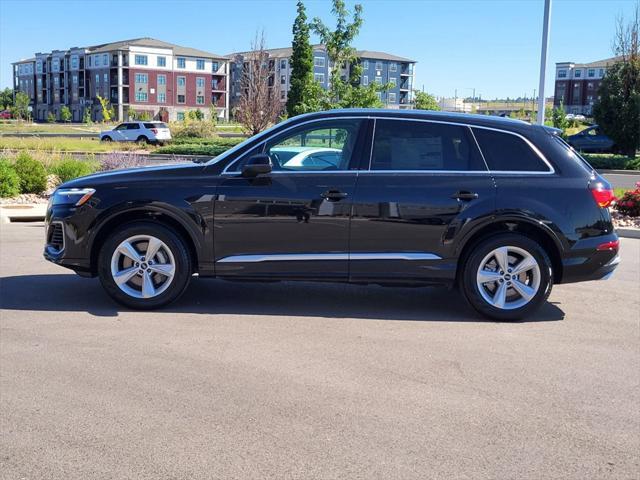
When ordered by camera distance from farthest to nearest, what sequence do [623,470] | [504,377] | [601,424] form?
[504,377]
[601,424]
[623,470]

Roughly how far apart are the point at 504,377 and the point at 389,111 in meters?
2.80

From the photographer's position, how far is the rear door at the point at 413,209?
657cm

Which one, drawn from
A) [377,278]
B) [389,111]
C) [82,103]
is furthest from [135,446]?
[82,103]

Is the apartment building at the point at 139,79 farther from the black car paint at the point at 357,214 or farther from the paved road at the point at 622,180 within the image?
the black car paint at the point at 357,214

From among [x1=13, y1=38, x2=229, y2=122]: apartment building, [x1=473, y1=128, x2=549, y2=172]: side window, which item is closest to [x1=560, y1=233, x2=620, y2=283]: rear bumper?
[x1=473, y1=128, x2=549, y2=172]: side window

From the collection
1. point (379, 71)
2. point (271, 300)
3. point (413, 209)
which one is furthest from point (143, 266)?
point (379, 71)

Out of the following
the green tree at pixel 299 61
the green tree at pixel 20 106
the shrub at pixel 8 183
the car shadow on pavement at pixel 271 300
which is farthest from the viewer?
the green tree at pixel 20 106

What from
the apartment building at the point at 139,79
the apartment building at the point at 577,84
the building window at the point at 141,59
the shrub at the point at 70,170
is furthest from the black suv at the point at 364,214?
the apartment building at the point at 577,84

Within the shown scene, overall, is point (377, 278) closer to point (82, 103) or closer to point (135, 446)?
point (135, 446)

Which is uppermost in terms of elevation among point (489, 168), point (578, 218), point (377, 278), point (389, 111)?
point (389, 111)

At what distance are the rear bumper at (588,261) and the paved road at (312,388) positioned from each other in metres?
0.46

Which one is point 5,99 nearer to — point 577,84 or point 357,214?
point 577,84

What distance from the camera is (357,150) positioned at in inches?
265

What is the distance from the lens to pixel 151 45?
108 metres
